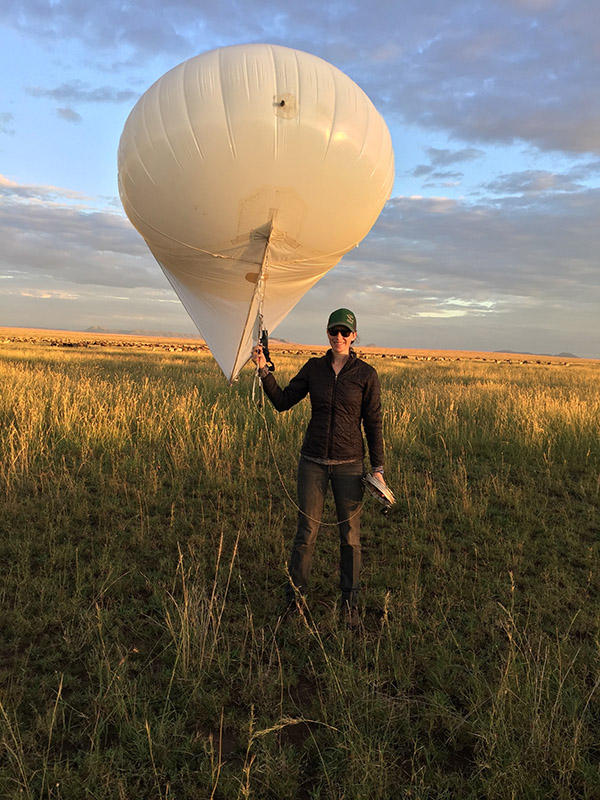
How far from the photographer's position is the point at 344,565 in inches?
141

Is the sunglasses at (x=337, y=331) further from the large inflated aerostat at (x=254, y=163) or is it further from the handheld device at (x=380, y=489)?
the handheld device at (x=380, y=489)

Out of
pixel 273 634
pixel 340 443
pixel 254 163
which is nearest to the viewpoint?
pixel 273 634

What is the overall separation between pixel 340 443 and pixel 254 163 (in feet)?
7.38

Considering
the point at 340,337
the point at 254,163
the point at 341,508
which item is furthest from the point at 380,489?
the point at 254,163

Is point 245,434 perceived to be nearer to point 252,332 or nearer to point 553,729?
point 252,332

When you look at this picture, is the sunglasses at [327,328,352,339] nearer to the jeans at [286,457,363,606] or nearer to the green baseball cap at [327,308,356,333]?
the green baseball cap at [327,308,356,333]

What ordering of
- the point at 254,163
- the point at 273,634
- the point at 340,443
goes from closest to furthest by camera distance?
the point at 273,634 → the point at 340,443 → the point at 254,163

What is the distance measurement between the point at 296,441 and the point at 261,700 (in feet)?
16.8

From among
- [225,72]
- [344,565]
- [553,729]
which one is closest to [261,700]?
[344,565]

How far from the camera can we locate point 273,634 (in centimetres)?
329

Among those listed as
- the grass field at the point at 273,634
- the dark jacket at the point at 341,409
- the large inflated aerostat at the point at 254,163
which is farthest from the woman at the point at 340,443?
the large inflated aerostat at the point at 254,163

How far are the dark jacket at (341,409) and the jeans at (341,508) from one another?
110 millimetres

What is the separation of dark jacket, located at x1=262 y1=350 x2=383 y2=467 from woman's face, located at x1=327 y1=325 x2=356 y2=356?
102mm

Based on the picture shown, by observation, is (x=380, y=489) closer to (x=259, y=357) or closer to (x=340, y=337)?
(x=340, y=337)
